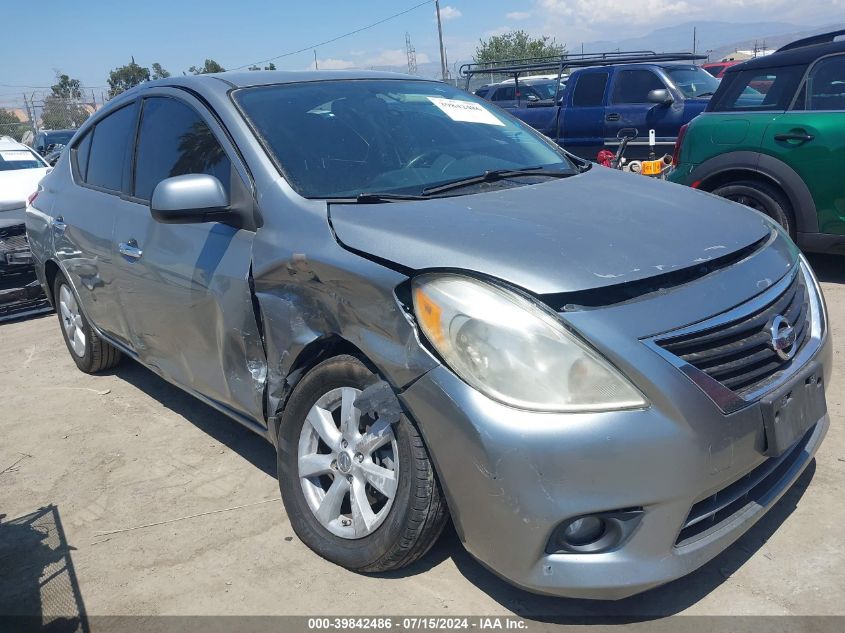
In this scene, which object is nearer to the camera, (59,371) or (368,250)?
(368,250)

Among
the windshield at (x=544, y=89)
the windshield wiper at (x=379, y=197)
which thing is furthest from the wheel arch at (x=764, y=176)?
the windshield at (x=544, y=89)

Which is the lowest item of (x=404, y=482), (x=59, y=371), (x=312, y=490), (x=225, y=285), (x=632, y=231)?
(x=59, y=371)

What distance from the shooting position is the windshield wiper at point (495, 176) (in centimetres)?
283

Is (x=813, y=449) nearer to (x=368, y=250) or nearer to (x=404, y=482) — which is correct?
(x=404, y=482)

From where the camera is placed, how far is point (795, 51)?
577cm

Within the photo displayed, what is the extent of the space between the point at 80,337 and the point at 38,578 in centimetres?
236

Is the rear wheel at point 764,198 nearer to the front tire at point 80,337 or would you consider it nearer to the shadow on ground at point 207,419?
the shadow on ground at point 207,419

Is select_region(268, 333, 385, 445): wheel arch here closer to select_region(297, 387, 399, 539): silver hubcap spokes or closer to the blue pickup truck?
select_region(297, 387, 399, 539): silver hubcap spokes

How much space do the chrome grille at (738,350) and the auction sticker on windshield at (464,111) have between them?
1.72 m

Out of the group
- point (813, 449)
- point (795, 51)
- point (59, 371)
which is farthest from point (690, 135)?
point (59, 371)

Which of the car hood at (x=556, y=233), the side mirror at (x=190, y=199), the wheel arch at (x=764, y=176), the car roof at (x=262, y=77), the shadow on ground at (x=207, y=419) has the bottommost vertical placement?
the shadow on ground at (x=207, y=419)

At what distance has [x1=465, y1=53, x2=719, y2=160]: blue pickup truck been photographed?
10.6m

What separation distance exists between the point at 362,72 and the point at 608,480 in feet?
8.41

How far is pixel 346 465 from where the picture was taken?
8.20 feet
